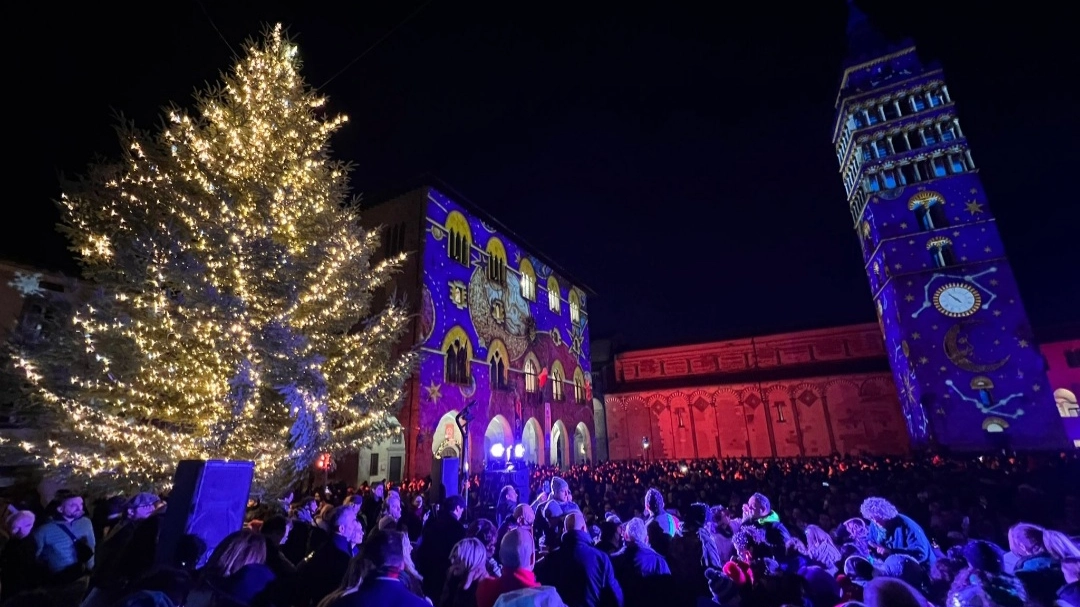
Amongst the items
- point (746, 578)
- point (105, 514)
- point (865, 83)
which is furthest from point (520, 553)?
point (865, 83)

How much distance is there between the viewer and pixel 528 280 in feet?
98.5

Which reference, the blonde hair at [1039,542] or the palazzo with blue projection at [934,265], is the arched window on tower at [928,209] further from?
the blonde hair at [1039,542]

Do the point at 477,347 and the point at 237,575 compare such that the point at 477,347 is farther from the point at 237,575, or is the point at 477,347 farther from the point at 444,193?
the point at 237,575

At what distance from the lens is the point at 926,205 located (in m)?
29.4

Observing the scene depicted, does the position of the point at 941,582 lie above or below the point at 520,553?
below

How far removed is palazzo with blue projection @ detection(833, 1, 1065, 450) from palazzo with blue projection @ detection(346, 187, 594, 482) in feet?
68.7

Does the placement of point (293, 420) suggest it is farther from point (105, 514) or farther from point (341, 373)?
point (105, 514)

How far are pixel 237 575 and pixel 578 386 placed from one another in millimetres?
31294

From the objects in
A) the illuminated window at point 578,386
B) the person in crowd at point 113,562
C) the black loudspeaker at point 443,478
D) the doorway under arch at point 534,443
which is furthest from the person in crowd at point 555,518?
the illuminated window at point 578,386

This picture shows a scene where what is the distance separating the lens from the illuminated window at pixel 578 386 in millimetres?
33281

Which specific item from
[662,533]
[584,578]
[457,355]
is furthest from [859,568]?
[457,355]

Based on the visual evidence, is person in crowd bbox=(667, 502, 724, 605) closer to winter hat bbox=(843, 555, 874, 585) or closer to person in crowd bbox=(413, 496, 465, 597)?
winter hat bbox=(843, 555, 874, 585)

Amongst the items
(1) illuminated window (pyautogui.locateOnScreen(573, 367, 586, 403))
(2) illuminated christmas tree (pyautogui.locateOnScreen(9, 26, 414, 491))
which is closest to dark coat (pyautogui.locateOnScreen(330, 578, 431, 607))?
(2) illuminated christmas tree (pyautogui.locateOnScreen(9, 26, 414, 491))

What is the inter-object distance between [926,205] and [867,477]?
24.3 metres
